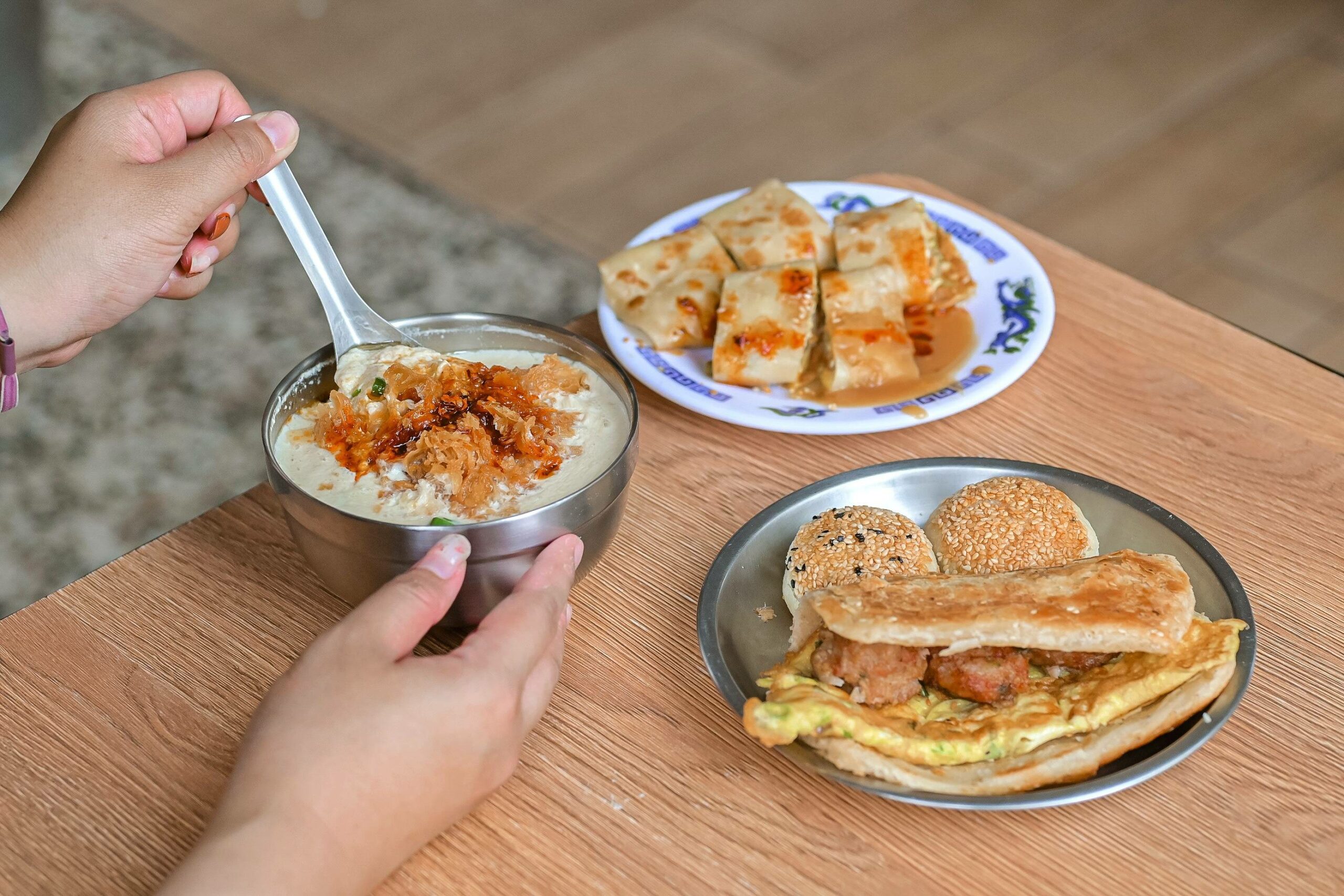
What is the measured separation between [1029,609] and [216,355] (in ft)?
9.74

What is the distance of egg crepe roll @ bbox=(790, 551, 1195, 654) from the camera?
3.64ft

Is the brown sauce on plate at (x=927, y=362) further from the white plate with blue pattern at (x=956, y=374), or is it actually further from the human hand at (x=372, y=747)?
the human hand at (x=372, y=747)

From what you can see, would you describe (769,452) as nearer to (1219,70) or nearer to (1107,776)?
(1107,776)

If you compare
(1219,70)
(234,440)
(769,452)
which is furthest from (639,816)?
(1219,70)

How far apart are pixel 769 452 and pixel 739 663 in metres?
0.46

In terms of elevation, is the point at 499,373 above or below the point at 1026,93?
above

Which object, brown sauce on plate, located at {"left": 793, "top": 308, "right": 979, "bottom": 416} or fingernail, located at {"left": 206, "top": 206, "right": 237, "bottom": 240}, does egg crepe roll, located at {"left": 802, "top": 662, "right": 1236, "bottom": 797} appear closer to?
brown sauce on plate, located at {"left": 793, "top": 308, "right": 979, "bottom": 416}

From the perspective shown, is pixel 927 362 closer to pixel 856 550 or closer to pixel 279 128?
pixel 856 550

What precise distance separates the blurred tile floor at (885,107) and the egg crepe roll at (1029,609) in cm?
252

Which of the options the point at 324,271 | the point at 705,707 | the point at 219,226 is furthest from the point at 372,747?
the point at 219,226

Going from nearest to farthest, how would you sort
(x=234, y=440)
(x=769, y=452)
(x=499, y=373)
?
(x=499, y=373) → (x=769, y=452) → (x=234, y=440)

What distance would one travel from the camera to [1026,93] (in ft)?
14.7

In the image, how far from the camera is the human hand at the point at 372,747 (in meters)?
0.97

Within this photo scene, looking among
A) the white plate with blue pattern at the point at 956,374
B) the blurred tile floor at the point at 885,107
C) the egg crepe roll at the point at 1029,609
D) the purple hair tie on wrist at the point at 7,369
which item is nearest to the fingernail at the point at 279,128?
the purple hair tie on wrist at the point at 7,369
